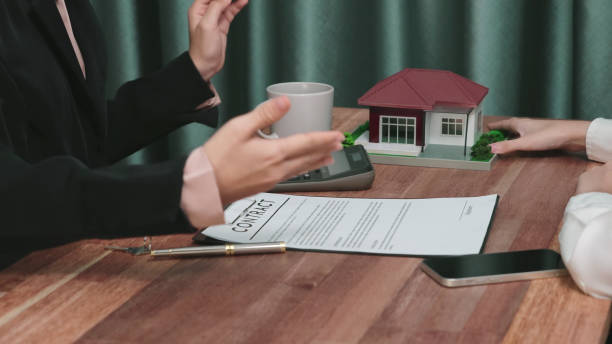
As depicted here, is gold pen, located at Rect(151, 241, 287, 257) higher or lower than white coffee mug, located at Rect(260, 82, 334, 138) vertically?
lower

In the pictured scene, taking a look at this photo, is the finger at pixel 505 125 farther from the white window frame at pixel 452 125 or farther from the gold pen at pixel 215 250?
the gold pen at pixel 215 250

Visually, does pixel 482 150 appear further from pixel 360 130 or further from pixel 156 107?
pixel 156 107

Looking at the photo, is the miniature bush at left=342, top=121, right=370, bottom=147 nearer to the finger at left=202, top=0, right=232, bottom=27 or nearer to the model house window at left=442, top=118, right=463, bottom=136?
the model house window at left=442, top=118, right=463, bottom=136

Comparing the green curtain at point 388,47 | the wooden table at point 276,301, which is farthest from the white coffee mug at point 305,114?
the green curtain at point 388,47

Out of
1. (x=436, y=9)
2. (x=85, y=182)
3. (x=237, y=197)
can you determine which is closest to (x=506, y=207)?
(x=237, y=197)

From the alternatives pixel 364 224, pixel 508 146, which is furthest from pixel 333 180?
pixel 508 146

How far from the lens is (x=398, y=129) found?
1.25m

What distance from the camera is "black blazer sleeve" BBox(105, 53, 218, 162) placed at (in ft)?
3.72

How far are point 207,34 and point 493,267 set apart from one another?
0.61 metres

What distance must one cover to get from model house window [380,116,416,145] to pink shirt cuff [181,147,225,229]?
613 millimetres

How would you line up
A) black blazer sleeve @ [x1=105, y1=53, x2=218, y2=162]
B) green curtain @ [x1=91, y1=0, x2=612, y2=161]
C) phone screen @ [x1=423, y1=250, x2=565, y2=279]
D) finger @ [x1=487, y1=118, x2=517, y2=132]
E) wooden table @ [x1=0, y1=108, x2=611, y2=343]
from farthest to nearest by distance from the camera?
green curtain @ [x1=91, y1=0, x2=612, y2=161], finger @ [x1=487, y1=118, x2=517, y2=132], black blazer sleeve @ [x1=105, y1=53, x2=218, y2=162], phone screen @ [x1=423, y1=250, x2=565, y2=279], wooden table @ [x1=0, y1=108, x2=611, y2=343]

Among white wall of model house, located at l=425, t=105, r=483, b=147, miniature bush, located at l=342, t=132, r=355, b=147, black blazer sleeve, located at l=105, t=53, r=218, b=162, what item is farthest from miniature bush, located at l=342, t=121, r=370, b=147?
black blazer sleeve, located at l=105, t=53, r=218, b=162

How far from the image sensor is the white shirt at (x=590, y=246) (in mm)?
719

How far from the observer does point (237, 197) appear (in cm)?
71
